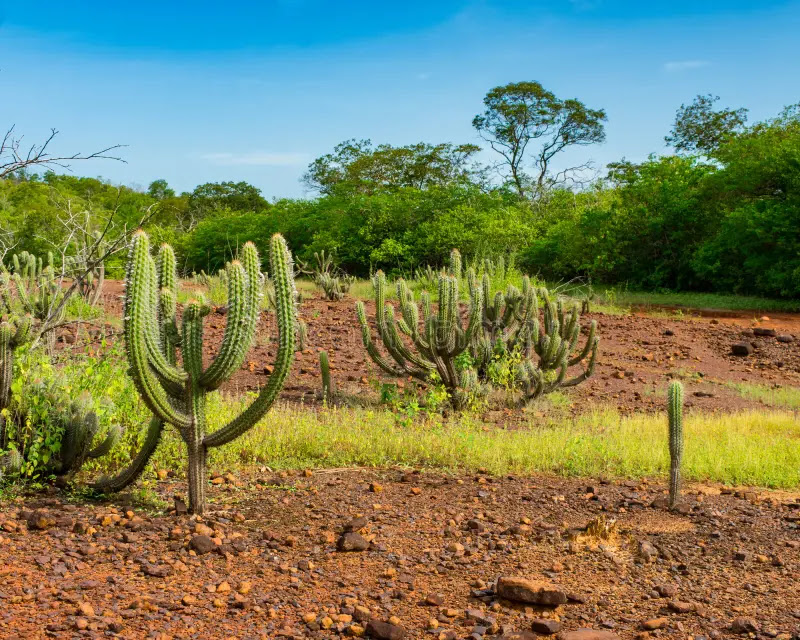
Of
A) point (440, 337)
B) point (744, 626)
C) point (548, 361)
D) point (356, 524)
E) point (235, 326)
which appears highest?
point (235, 326)

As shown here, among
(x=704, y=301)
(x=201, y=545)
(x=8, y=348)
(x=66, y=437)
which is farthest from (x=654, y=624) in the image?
(x=704, y=301)

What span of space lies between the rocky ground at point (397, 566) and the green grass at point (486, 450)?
31.4 inches

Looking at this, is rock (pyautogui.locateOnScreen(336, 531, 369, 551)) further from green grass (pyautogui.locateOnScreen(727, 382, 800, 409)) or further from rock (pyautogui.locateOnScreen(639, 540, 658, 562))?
green grass (pyautogui.locateOnScreen(727, 382, 800, 409))

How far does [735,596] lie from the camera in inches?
154

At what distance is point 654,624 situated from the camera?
3.55 m

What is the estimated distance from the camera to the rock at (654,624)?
3549mm

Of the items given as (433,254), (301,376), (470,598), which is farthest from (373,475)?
(433,254)

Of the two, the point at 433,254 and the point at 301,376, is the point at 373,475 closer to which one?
the point at 301,376

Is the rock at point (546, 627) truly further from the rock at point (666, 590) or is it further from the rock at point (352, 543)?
the rock at point (352, 543)

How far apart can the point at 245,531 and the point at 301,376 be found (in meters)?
5.82

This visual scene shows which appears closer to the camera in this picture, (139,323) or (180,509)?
(139,323)

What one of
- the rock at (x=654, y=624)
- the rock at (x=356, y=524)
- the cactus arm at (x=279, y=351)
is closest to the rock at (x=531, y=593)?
the rock at (x=654, y=624)

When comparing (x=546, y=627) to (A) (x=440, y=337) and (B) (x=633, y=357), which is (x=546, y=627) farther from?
(B) (x=633, y=357)

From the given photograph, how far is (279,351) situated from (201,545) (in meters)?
1.13
